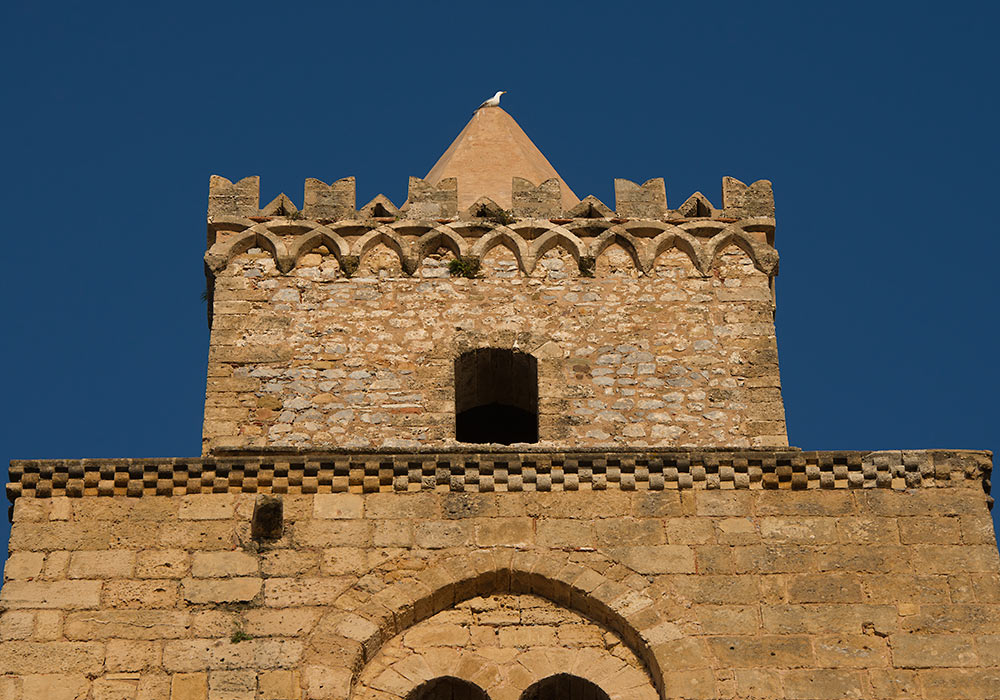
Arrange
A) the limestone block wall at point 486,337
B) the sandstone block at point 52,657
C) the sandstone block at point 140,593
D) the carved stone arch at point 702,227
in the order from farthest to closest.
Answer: the carved stone arch at point 702,227 → the limestone block wall at point 486,337 → the sandstone block at point 140,593 → the sandstone block at point 52,657

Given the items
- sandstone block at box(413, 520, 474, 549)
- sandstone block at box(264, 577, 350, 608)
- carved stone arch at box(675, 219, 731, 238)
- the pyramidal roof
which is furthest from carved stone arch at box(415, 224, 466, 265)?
sandstone block at box(264, 577, 350, 608)

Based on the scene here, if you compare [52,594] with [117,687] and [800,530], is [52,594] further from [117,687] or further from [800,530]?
[800,530]

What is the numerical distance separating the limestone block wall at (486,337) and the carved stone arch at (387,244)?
0.06 ft

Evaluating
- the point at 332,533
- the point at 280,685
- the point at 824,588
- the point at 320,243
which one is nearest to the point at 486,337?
the point at 320,243

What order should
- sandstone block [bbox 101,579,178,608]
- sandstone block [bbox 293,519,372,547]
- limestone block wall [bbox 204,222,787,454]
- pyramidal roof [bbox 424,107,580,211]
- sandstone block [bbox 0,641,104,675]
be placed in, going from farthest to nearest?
pyramidal roof [bbox 424,107,580,211]
limestone block wall [bbox 204,222,787,454]
sandstone block [bbox 293,519,372,547]
sandstone block [bbox 101,579,178,608]
sandstone block [bbox 0,641,104,675]

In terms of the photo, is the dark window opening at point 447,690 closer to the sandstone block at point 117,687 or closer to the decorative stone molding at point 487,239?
the sandstone block at point 117,687

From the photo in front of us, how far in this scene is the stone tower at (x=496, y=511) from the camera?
13.6m

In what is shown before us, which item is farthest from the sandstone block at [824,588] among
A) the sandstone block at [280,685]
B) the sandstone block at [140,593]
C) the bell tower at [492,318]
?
the sandstone block at [140,593]

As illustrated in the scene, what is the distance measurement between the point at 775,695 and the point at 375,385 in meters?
4.19

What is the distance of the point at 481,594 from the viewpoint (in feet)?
46.6

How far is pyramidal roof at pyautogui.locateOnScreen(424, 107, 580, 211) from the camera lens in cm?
1861

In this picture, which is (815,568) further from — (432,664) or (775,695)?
(432,664)

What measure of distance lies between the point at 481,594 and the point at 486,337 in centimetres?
283

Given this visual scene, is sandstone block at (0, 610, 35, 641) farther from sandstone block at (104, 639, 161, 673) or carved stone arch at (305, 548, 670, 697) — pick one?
carved stone arch at (305, 548, 670, 697)
